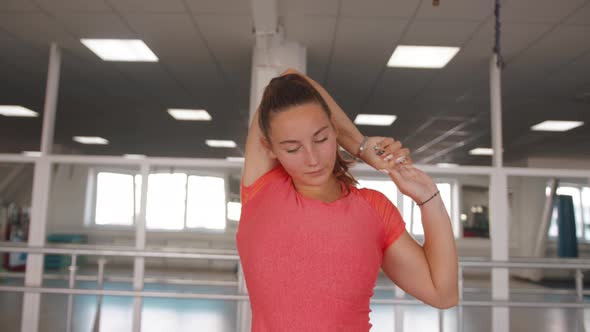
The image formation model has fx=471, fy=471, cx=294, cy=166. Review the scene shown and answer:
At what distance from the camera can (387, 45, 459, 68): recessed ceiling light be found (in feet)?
16.0

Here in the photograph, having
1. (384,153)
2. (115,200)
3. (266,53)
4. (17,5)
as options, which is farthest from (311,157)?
(115,200)

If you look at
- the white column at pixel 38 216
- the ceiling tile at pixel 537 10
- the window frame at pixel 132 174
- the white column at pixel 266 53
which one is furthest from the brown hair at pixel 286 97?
the window frame at pixel 132 174

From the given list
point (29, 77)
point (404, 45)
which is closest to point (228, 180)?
point (29, 77)

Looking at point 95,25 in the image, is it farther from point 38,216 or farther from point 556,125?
point 556,125

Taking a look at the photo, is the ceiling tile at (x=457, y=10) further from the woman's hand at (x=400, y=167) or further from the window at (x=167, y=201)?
the window at (x=167, y=201)

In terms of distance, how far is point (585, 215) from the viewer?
1155cm

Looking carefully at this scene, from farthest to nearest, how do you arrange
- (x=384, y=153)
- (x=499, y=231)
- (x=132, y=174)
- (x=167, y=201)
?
(x=132, y=174)
(x=167, y=201)
(x=499, y=231)
(x=384, y=153)

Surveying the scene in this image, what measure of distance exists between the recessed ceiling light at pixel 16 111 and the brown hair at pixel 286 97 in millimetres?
8527

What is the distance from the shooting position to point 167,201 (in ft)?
39.2

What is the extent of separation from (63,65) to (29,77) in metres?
0.84

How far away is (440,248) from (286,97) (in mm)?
326

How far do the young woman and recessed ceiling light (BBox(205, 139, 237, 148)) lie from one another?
32.9 ft

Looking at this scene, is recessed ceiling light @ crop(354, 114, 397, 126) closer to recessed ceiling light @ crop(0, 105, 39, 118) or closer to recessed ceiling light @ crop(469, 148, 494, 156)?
recessed ceiling light @ crop(469, 148, 494, 156)

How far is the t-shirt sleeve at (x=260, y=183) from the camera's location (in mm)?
764
